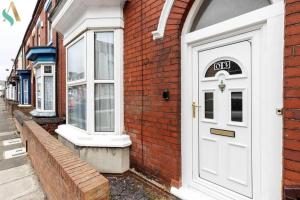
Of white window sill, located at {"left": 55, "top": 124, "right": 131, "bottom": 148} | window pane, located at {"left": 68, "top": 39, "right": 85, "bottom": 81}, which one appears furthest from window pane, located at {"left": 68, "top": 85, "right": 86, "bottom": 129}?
white window sill, located at {"left": 55, "top": 124, "right": 131, "bottom": 148}

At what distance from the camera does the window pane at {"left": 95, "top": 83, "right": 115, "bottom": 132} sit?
4.39 meters

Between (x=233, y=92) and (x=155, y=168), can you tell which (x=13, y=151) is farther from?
(x=233, y=92)

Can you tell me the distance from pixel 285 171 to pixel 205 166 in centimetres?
107

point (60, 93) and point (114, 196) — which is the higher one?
point (60, 93)

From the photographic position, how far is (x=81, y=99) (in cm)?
500

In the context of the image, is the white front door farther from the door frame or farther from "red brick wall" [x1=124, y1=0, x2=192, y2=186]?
"red brick wall" [x1=124, y1=0, x2=192, y2=186]

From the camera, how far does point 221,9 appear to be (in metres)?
2.79

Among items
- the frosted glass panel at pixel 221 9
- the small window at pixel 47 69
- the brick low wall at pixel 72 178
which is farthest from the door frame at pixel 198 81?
the small window at pixel 47 69

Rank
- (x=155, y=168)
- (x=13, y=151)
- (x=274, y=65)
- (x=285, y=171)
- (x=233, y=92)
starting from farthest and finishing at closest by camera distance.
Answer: (x=13, y=151), (x=155, y=168), (x=233, y=92), (x=274, y=65), (x=285, y=171)

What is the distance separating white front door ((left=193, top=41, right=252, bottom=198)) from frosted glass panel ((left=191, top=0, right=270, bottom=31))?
0.35 metres

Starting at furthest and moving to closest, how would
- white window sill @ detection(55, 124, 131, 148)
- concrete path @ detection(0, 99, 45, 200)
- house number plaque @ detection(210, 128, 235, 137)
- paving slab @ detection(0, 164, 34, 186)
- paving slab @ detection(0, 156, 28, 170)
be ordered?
paving slab @ detection(0, 156, 28, 170) → paving slab @ detection(0, 164, 34, 186) → white window sill @ detection(55, 124, 131, 148) → concrete path @ detection(0, 99, 45, 200) → house number plaque @ detection(210, 128, 235, 137)

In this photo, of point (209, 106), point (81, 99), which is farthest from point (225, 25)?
point (81, 99)

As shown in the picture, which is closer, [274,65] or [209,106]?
[274,65]

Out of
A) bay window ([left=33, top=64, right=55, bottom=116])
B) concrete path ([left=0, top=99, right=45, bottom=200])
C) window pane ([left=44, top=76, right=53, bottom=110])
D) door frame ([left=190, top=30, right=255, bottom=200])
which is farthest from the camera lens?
window pane ([left=44, top=76, right=53, bottom=110])
